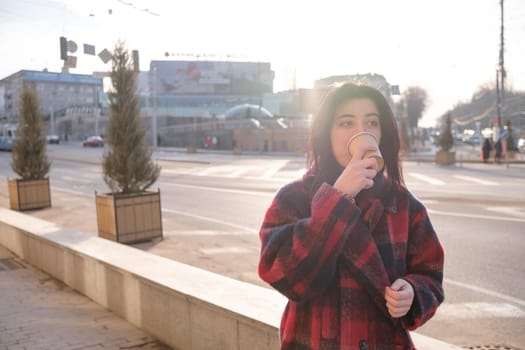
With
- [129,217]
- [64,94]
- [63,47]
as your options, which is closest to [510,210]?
[129,217]

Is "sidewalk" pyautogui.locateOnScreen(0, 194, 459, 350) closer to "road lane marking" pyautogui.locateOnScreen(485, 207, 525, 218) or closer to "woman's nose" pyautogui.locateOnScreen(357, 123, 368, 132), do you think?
"woman's nose" pyautogui.locateOnScreen(357, 123, 368, 132)

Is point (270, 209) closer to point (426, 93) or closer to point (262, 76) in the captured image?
point (426, 93)

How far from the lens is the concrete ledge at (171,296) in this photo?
3.35 m

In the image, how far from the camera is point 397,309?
1.64 meters

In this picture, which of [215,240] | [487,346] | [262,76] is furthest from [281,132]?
[262,76]

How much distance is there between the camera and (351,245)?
1689 mm

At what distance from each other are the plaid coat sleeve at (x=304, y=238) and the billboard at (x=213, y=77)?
375 ft

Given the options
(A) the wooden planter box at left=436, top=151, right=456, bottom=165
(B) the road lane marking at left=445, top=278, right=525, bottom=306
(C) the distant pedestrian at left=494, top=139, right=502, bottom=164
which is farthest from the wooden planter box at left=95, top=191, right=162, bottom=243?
(C) the distant pedestrian at left=494, top=139, right=502, bottom=164

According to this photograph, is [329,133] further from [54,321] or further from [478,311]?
[478,311]

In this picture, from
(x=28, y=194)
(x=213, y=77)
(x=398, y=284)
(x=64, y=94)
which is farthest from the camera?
(x=213, y=77)

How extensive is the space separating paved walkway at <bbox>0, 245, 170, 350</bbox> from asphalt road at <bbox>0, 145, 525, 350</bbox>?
216 cm

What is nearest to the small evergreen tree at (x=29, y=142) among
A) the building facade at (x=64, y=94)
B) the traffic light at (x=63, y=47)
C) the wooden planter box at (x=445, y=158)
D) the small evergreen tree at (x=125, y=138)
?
the small evergreen tree at (x=125, y=138)

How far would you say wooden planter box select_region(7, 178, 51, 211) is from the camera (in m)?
13.2

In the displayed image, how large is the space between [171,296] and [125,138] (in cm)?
559
